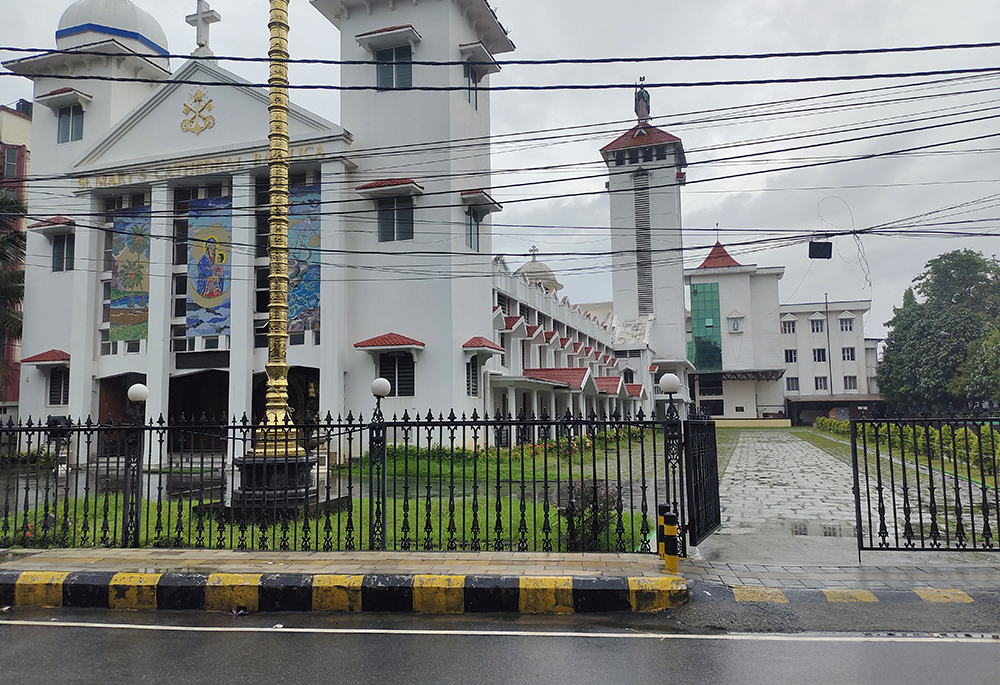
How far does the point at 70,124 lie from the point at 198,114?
6.89 m

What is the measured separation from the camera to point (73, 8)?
91.9 feet

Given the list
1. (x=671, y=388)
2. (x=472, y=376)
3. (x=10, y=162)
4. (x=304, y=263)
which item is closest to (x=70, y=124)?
(x=304, y=263)

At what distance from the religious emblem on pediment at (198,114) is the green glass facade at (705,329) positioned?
4647 cm

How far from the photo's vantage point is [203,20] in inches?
969

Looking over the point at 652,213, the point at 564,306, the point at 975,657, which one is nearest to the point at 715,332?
the point at 652,213

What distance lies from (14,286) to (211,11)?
1345cm

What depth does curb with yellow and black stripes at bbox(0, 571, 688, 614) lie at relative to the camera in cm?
687

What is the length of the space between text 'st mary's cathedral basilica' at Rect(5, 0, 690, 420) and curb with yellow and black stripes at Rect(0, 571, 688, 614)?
16.1 metres

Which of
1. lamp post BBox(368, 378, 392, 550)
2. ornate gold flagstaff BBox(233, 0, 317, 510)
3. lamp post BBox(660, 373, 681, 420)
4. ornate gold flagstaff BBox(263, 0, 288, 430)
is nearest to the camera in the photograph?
lamp post BBox(660, 373, 681, 420)

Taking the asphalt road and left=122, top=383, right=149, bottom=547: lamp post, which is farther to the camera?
left=122, top=383, right=149, bottom=547: lamp post

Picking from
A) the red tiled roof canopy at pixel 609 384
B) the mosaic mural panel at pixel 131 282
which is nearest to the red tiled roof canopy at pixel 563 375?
the red tiled roof canopy at pixel 609 384

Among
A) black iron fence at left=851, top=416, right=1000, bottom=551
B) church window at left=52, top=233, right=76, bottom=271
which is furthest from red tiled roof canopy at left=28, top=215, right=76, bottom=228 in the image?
black iron fence at left=851, top=416, right=1000, bottom=551

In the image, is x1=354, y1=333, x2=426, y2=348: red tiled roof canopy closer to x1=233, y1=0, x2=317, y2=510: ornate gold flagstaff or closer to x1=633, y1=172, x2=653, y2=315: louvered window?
x1=233, y1=0, x2=317, y2=510: ornate gold flagstaff

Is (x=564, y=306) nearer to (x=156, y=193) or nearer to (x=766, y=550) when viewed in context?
(x=156, y=193)
